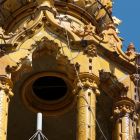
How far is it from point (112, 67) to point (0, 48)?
2.70 metres

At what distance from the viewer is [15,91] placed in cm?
3669

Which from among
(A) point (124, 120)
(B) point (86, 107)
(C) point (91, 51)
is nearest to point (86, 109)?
(B) point (86, 107)

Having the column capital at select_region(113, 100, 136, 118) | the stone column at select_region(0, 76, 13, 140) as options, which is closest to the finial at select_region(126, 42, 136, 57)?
the column capital at select_region(113, 100, 136, 118)

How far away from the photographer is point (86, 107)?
114 ft

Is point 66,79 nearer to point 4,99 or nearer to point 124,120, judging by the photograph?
point 124,120

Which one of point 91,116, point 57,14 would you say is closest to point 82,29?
point 57,14

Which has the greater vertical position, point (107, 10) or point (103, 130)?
point (107, 10)

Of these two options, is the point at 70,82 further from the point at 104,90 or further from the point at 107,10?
the point at 107,10

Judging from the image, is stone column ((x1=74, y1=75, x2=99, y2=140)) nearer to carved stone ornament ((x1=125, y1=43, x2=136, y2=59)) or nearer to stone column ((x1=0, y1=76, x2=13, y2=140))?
stone column ((x1=0, y1=76, x2=13, y2=140))

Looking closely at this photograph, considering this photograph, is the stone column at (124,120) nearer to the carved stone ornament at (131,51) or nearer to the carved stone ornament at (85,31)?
the carved stone ornament at (131,51)

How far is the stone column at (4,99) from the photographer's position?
34256 millimetres

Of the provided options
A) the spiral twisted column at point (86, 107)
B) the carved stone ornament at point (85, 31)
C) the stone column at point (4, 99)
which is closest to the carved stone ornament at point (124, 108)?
the spiral twisted column at point (86, 107)

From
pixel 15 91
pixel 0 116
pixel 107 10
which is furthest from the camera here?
pixel 107 10

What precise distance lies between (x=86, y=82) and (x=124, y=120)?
127 centimetres
